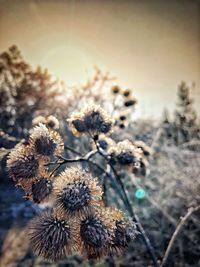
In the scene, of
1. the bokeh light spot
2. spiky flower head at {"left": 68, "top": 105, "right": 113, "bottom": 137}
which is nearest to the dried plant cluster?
spiky flower head at {"left": 68, "top": 105, "right": 113, "bottom": 137}

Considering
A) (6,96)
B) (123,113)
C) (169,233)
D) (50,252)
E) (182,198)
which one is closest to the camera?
(50,252)

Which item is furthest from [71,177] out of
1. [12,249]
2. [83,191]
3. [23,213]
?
[23,213]

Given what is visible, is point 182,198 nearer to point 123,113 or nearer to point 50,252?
point 123,113

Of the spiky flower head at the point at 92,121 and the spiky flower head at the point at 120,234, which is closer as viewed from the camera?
the spiky flower head at the point at 120,234

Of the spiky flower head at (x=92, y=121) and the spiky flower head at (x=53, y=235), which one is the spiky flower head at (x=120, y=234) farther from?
the spiky flower head at (x=92, y=121)

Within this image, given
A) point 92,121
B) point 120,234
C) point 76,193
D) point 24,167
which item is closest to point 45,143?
point 24,167

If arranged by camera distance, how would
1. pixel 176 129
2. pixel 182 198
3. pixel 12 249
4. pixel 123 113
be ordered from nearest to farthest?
pixel 123 113 → pixel 182 198 → pixel 12 249 → pixel 176 129

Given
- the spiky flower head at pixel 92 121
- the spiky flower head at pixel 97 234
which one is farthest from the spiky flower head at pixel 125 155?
the spiky flower head at pixel 97 234

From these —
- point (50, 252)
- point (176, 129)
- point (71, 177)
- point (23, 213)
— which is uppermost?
point (176, 129)

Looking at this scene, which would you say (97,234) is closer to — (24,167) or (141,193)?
(24,167)
